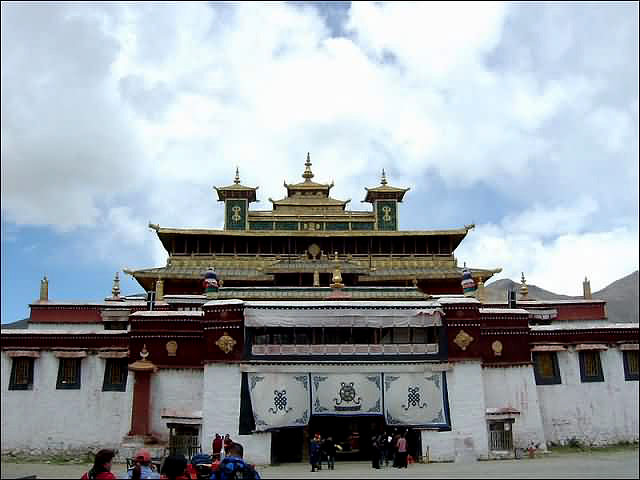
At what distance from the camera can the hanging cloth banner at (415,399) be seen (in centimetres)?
2192

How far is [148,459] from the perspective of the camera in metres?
8.21

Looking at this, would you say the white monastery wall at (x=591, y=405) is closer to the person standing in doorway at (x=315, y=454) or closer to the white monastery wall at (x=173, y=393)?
the person standing in doorway at (x=315, y=454)

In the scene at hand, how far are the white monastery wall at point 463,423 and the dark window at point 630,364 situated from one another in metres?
6.83

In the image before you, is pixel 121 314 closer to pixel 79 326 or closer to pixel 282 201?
pixel 79 326

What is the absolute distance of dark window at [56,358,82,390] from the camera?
80.2 ft

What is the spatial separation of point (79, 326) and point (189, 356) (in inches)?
372

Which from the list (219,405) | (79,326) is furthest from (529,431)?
(79,326)

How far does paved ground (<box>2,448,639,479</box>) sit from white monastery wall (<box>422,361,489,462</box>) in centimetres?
86

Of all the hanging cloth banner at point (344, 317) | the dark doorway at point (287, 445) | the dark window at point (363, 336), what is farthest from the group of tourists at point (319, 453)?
the dark window at point (363, 336)

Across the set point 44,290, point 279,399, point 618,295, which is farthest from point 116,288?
point 618,295

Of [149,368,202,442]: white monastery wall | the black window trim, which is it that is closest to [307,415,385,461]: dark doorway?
[149,368,202,442]: white monastery wall

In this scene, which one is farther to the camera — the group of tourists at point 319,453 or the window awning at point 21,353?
the window awning at point 21,353

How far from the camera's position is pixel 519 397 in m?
23.8

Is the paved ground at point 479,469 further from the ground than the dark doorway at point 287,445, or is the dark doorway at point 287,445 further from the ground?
the dark doorway at point 287,445
